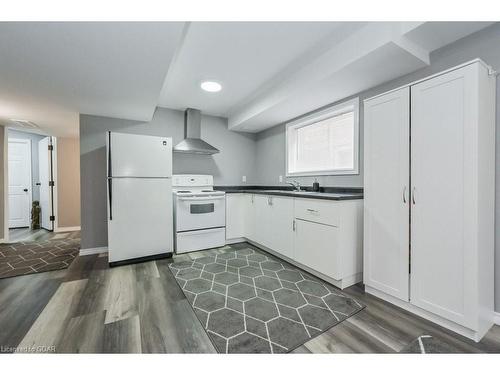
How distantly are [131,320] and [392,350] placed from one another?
1.74 meters

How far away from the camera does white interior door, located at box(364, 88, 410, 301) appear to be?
1.72 metres

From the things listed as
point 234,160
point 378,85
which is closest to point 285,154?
point 234,160

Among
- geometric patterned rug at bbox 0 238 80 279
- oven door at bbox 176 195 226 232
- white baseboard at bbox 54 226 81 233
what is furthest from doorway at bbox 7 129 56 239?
oven door at bbox 176 195 226 232

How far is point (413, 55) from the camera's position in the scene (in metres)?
1.74

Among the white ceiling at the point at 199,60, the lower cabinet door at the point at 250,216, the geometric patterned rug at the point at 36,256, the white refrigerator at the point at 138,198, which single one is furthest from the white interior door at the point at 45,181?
the lower cabinet door at the point at 250,216

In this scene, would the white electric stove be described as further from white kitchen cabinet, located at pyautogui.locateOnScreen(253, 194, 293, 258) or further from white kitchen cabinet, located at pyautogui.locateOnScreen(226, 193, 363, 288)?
white kitchen cabinet, located at pyautogui.locateOnScreen(226, 193, 363, 288)

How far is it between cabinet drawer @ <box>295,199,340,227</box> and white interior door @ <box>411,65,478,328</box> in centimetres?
60

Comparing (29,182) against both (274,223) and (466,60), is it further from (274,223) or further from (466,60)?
(466,60)

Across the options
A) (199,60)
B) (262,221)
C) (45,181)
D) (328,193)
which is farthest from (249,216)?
(45,181)

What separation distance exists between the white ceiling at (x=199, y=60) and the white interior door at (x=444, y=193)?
18.8 inches

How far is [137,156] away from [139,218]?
0.80 m

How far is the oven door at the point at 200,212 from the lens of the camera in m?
3.11

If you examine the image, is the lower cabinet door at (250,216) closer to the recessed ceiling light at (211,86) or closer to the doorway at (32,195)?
the recessed ceiling light at (211,86)
